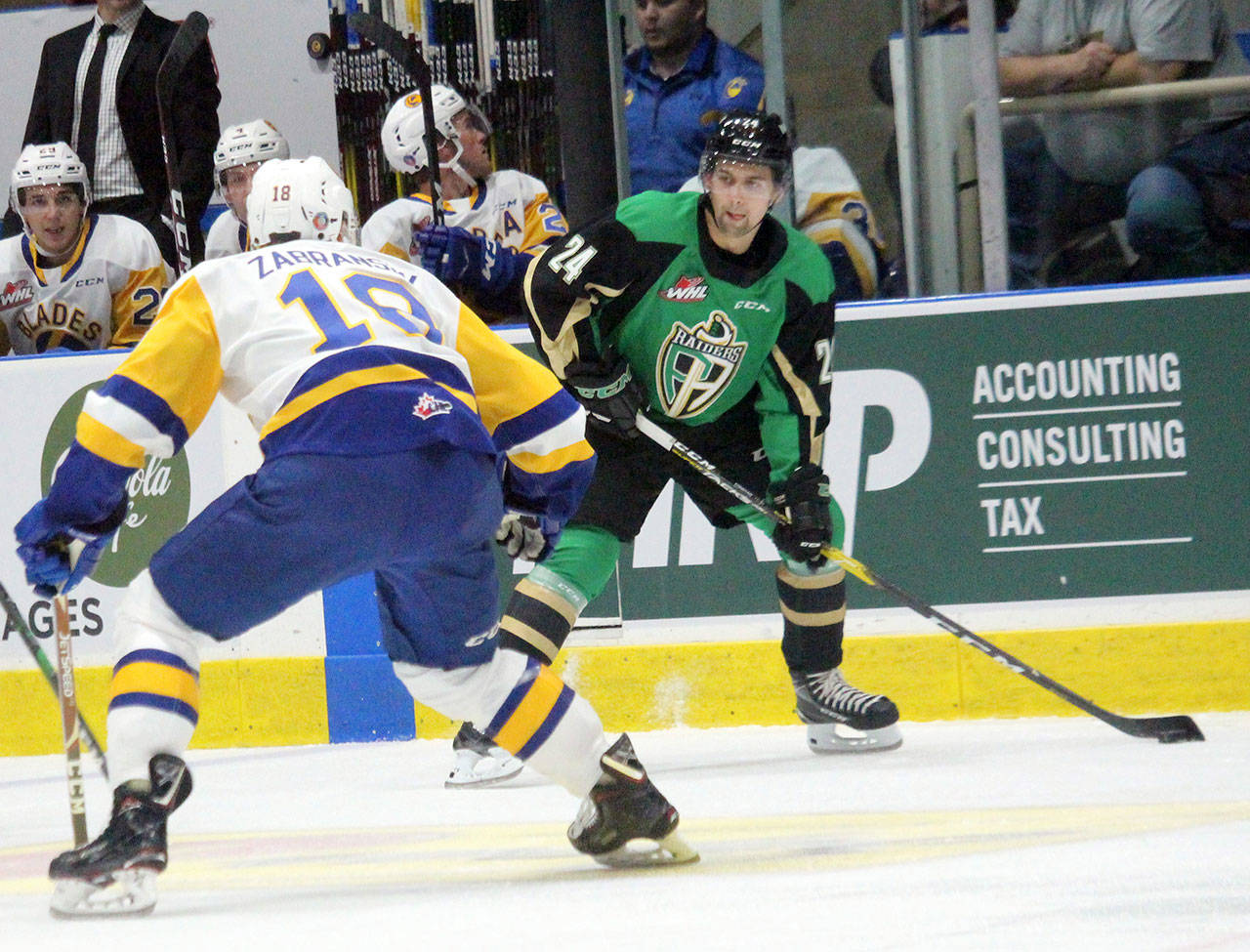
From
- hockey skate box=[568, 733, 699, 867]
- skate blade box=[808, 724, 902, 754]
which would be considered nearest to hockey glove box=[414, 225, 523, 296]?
skate blade box=[808, 724, 902, 754]

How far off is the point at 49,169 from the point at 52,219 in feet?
0.46

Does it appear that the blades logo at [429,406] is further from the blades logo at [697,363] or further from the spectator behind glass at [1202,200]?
the spectator behind glass at [1202,200]

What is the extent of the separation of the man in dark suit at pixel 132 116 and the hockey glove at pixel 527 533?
8.65 feet

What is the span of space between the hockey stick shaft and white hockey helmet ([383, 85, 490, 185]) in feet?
7.83

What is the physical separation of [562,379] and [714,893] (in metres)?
1.63

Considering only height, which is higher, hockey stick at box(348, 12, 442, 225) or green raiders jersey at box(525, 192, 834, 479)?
hockey stick at box(348, 12, 442, 225)

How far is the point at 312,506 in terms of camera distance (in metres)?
2.22

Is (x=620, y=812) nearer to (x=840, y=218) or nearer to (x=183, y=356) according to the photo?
(x=183, y=356)

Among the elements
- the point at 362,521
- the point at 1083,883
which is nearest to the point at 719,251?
the point at 362,521

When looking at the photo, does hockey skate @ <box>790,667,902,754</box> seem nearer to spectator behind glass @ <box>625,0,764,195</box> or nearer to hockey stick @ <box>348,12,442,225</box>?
spectator behind glass @ <box>625,0,764,195</box>

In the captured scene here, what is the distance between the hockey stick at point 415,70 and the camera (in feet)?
14.7

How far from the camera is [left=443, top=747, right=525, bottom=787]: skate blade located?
345cm

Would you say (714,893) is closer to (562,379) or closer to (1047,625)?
(562,379)

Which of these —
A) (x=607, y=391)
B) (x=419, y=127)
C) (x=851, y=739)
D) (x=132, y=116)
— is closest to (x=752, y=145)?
(x=607, y=391)
